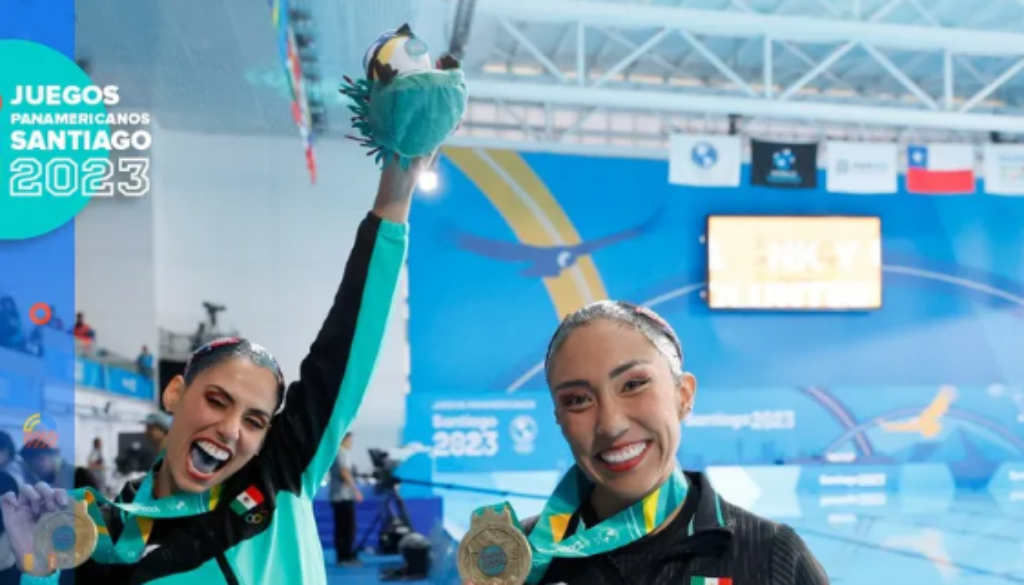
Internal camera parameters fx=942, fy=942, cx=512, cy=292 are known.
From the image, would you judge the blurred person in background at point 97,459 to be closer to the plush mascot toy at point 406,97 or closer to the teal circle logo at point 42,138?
the teal circle logo at point 42,138

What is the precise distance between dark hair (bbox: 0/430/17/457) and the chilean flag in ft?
28.2

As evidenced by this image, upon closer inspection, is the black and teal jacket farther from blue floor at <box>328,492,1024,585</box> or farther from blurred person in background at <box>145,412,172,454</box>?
blurred person in background at <box>145,412,172,454</box>

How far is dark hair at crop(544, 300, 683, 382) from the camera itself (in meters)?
1.28

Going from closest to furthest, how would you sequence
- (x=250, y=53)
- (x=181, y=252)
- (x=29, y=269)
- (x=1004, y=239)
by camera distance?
(x=29, y=269)
(x=250, y=53)
(x=181, y=252)
(x=1004, y=239)

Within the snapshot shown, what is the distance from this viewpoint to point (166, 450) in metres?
1.66

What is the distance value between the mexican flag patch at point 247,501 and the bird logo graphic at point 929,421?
916 centimetres

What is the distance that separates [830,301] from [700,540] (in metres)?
8.89

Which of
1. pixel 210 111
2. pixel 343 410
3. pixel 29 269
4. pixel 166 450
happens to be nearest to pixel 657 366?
pixel 343 410

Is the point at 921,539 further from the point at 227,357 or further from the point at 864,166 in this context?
the point at 227,357

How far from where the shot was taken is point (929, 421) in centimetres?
982

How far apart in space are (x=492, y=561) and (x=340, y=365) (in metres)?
0.67

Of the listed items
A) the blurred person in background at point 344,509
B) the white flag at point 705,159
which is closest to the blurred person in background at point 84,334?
the blurred person in background at point 344,509

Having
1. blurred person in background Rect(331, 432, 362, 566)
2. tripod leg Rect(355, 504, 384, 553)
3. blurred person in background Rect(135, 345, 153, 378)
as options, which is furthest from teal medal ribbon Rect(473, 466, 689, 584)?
blurred person in background Rect(135, 345, 153, 378)

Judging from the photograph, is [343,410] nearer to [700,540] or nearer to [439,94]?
[439,94]
